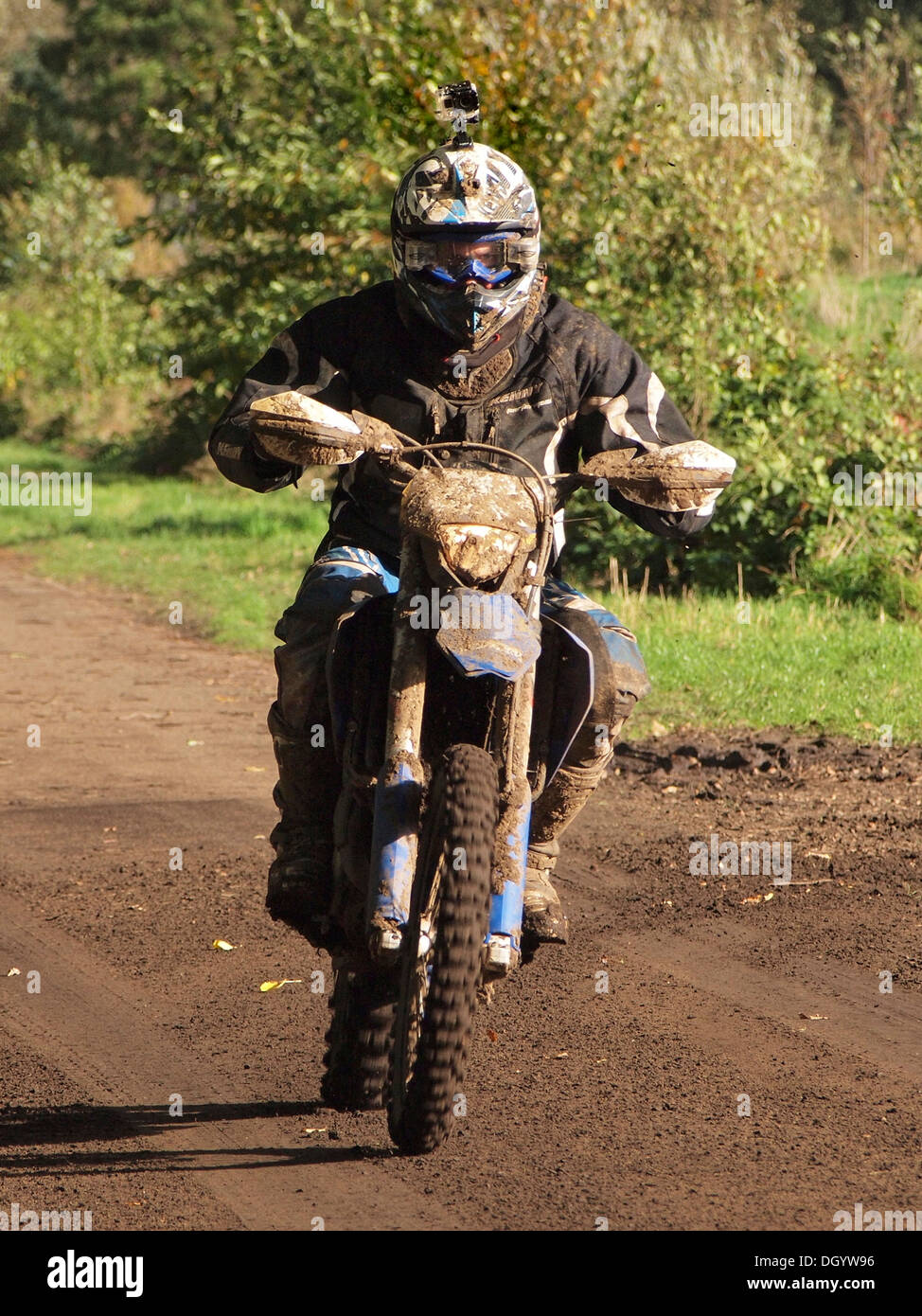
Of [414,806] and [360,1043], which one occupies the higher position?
[414,806]

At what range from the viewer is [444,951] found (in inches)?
132

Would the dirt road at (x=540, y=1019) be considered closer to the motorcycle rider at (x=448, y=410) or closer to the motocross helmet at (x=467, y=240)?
the motorcycle rider at (x=448, y=410)

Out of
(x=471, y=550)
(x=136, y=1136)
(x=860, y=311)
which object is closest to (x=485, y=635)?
(x=471, y=550)

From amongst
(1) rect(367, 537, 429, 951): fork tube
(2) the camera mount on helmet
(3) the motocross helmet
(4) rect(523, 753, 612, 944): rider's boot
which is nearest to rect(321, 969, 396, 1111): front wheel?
(4) rect(523, 753, 612, 944): rider's boot

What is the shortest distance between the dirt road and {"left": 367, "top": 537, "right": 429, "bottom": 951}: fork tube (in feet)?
2.20

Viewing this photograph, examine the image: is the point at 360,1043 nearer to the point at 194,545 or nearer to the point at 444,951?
the point at 444,951

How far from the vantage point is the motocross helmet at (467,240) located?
4.08 meters

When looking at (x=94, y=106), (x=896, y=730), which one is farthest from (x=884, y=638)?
(x=94, y=106)

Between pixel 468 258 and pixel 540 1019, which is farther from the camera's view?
pixel 540 1019

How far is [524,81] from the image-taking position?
13188 mm

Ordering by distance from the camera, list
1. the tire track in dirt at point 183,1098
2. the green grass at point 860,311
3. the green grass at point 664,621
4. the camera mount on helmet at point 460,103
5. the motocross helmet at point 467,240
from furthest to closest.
→ the green grass at point 860,311 → the green grass at point 664,621 → the camera mount on helmet at point 460,103 → the motocross helmet at point 467,240 → the tire track in dirt at point 183,1098

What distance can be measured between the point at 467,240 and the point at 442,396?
398 millimetres

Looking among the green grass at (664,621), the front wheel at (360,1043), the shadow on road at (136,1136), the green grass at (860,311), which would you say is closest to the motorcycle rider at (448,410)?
the front wheel at (360,1043)

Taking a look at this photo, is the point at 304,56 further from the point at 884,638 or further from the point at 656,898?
the point at 656,898
